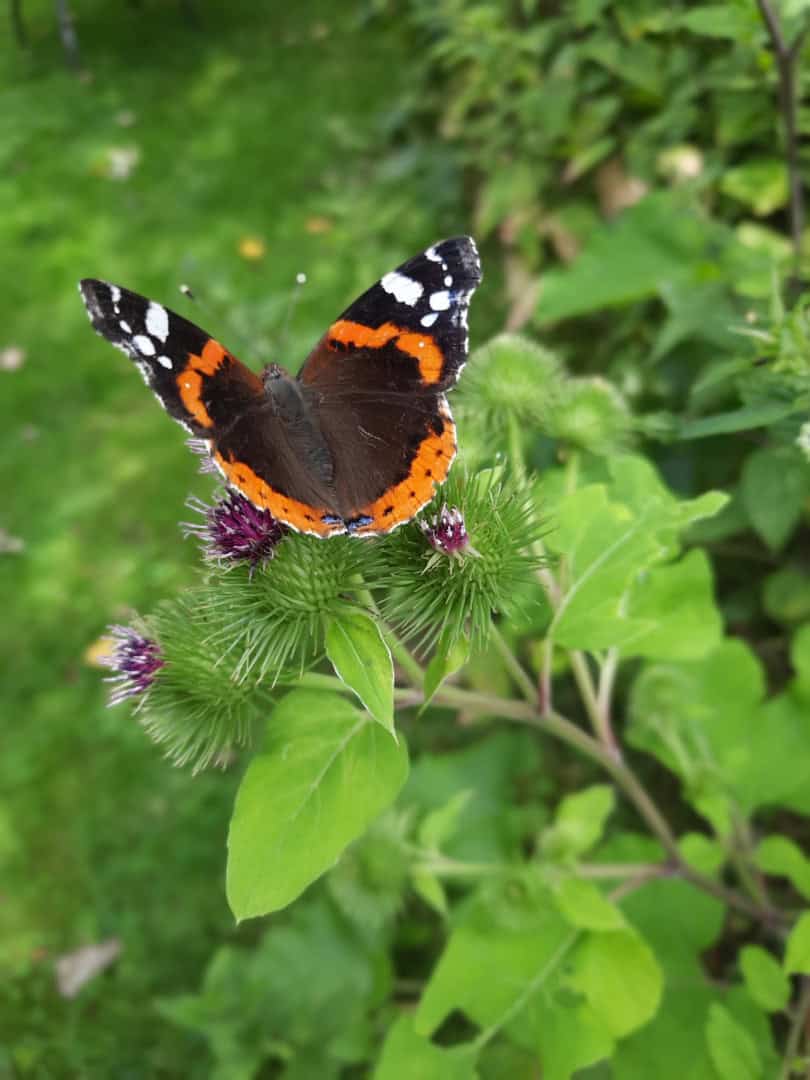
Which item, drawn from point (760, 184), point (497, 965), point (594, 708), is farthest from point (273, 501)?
point (760, 184)

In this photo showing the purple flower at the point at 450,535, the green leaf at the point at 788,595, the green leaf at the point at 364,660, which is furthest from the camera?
the green leaf at the point at 788,595

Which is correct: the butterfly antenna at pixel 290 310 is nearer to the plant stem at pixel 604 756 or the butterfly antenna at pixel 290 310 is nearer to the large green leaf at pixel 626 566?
the large green leaf at pixel 626 566

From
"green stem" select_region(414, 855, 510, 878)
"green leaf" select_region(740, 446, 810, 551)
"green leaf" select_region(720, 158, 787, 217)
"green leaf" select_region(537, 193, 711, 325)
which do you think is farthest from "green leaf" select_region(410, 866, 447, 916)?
"green leaf" select_region(720, 158, 787, 217)

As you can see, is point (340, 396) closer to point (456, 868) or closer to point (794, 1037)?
point (456, 868)

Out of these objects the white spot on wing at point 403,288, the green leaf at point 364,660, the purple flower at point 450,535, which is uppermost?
the white spot on wing at point 403,288

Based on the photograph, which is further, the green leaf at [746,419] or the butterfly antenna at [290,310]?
the butterfly antenna at [290,310]

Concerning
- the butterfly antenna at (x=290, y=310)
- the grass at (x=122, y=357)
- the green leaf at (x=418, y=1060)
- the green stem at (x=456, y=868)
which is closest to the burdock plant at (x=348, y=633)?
the green stem at (x=456, y=868)
